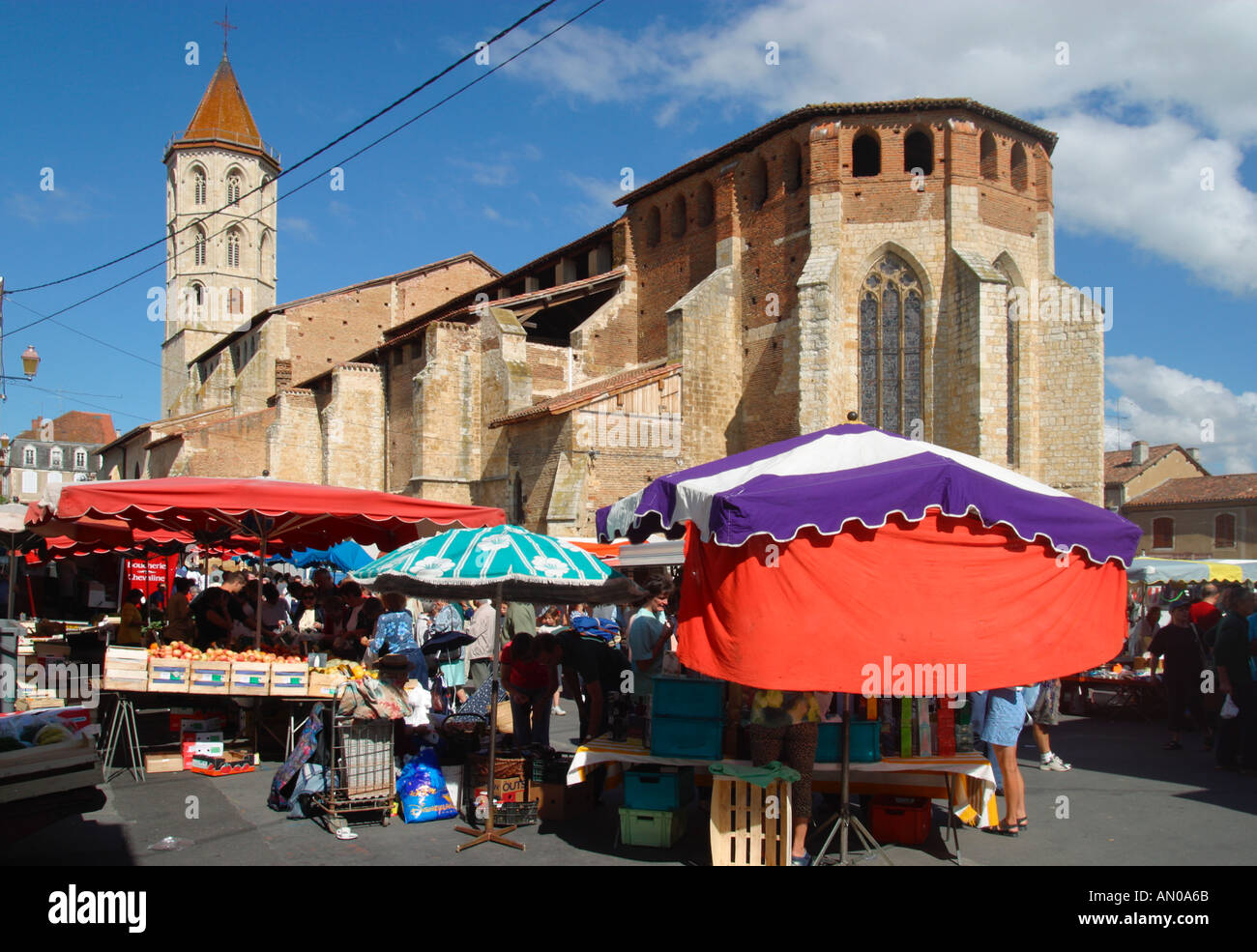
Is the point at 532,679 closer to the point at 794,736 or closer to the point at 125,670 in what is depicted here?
the point at 794,736

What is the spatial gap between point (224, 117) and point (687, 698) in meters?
61.6

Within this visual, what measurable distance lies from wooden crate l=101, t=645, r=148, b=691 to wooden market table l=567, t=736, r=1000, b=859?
14.1ft

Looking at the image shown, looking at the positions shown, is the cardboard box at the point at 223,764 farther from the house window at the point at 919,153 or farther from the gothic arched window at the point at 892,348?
the house window at the point at 919,153

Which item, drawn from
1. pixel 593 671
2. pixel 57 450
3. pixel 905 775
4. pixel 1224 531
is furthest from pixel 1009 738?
pixel 57 450

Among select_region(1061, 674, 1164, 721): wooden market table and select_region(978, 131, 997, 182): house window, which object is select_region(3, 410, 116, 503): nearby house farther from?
select_region(1061, 674, 1164, 721): wooden market table

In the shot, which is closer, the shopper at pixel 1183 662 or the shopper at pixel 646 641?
the shopper at pixel 646 641

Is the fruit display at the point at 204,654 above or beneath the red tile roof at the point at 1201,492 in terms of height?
beneath

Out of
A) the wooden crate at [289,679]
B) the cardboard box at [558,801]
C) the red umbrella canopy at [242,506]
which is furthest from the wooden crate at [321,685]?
the cardboard box at [558,801]

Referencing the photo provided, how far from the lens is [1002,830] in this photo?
6.58 metres

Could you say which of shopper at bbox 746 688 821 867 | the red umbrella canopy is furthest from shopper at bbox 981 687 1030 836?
the red umbrella canopy

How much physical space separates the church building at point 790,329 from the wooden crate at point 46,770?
15.0 metres

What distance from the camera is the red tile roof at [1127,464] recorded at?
4438 centimetres

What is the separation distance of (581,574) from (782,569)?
2.09 meters
